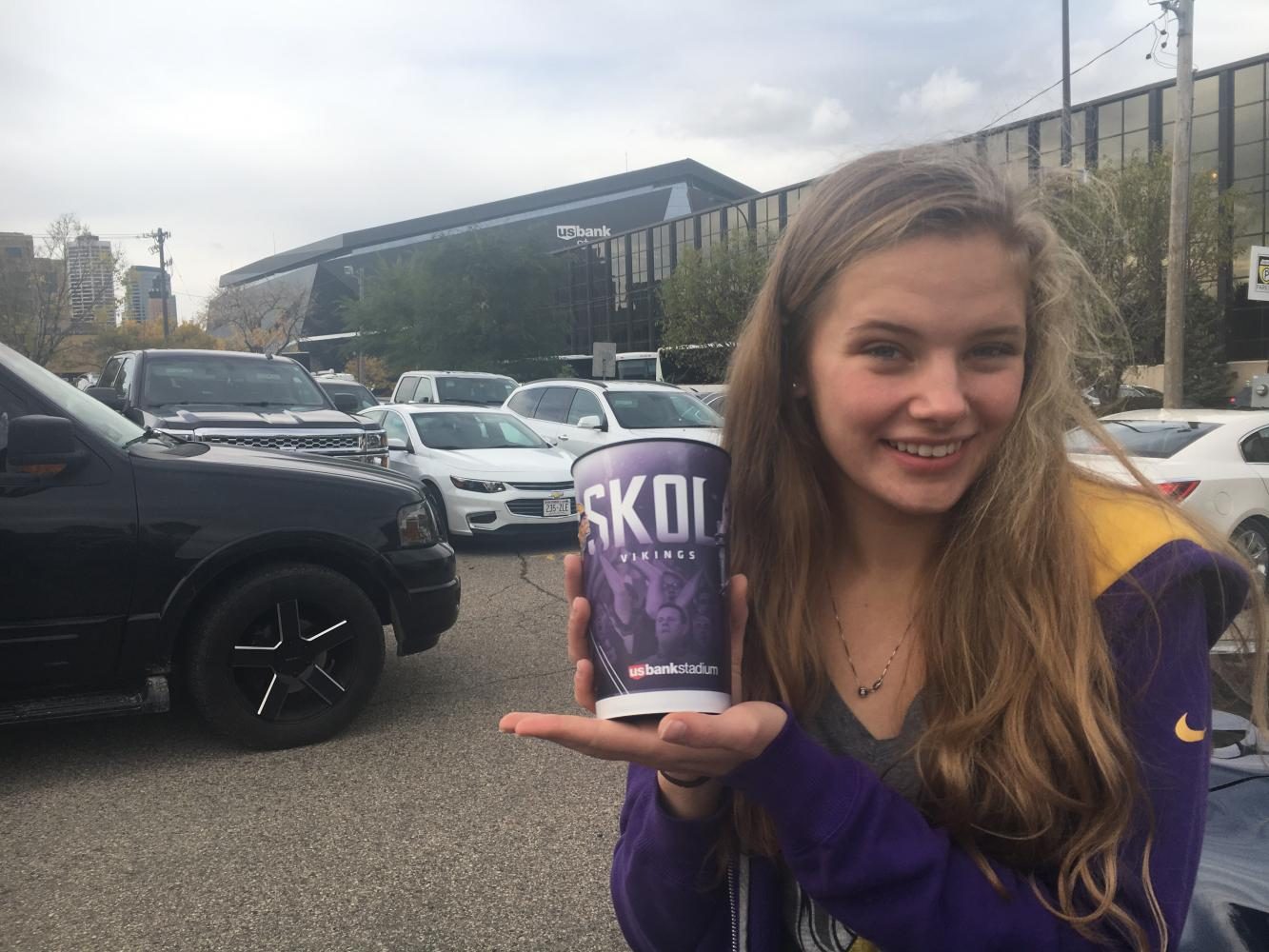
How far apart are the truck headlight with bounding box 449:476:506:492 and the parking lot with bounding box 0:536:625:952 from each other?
4.59 m

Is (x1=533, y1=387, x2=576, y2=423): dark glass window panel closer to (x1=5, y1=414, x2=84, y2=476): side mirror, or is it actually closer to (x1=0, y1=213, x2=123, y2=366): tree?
(x1=5, y1=414, x2=84, y2=476): side mirror

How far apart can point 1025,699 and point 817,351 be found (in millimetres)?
504

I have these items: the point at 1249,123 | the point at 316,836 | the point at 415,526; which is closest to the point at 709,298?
the point at 1249,123

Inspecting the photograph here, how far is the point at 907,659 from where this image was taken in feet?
4.27

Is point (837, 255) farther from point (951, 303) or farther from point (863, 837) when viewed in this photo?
point (863, 837)

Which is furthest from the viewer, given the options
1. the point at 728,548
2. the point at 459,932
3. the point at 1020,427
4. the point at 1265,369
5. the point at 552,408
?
the point at 1265,369

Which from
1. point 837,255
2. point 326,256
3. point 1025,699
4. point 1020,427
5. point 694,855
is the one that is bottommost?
point 694,855

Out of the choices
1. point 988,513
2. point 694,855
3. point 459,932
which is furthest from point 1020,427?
point 459,932

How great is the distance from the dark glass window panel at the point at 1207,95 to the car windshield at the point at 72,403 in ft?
124

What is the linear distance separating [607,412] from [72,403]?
808 cm

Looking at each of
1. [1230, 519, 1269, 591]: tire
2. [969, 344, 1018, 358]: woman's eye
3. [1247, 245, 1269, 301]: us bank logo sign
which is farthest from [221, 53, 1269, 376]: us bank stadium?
[1230, 519, 1269, 591]: tire

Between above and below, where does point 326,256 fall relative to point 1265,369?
above

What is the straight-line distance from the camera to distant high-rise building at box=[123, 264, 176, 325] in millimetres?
37344

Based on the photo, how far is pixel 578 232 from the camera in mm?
71312
